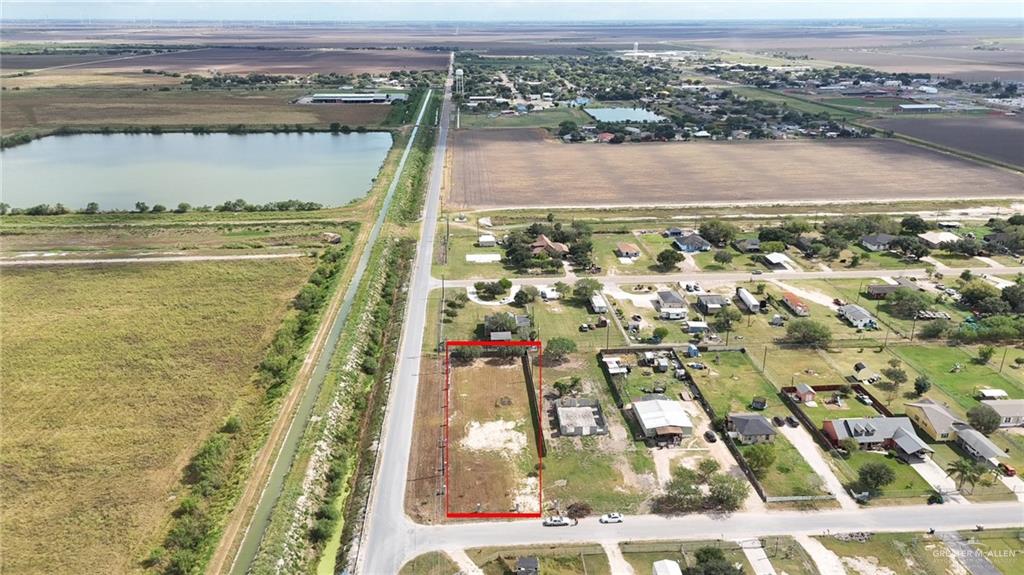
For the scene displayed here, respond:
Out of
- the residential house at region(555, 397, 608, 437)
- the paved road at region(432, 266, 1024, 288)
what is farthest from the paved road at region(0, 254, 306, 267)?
the residential house at region(555, 397, 608, 437)

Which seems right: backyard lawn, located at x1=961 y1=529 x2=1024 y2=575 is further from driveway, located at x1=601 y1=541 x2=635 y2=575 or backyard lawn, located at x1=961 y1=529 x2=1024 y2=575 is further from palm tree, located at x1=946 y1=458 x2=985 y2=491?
driveway, located at x1=601 y1=541 x2=635 y2=575

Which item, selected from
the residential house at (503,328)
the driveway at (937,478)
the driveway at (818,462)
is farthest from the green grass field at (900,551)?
the residential house at (503,328)

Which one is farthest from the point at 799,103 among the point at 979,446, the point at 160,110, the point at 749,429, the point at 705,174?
the point at 160,110

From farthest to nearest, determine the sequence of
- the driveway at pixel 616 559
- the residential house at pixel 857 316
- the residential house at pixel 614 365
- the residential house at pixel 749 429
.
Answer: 1. the residential house at pixel 857 316
2. the residential house at pixel 614 365
3. the residential house at pixel 749 429
4. the driveway at pixel 616 559

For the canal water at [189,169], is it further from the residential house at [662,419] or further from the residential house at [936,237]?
the residential house at [936,237]

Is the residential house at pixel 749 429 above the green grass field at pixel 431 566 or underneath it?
above

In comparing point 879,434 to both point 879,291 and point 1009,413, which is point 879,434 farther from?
point 879,291
